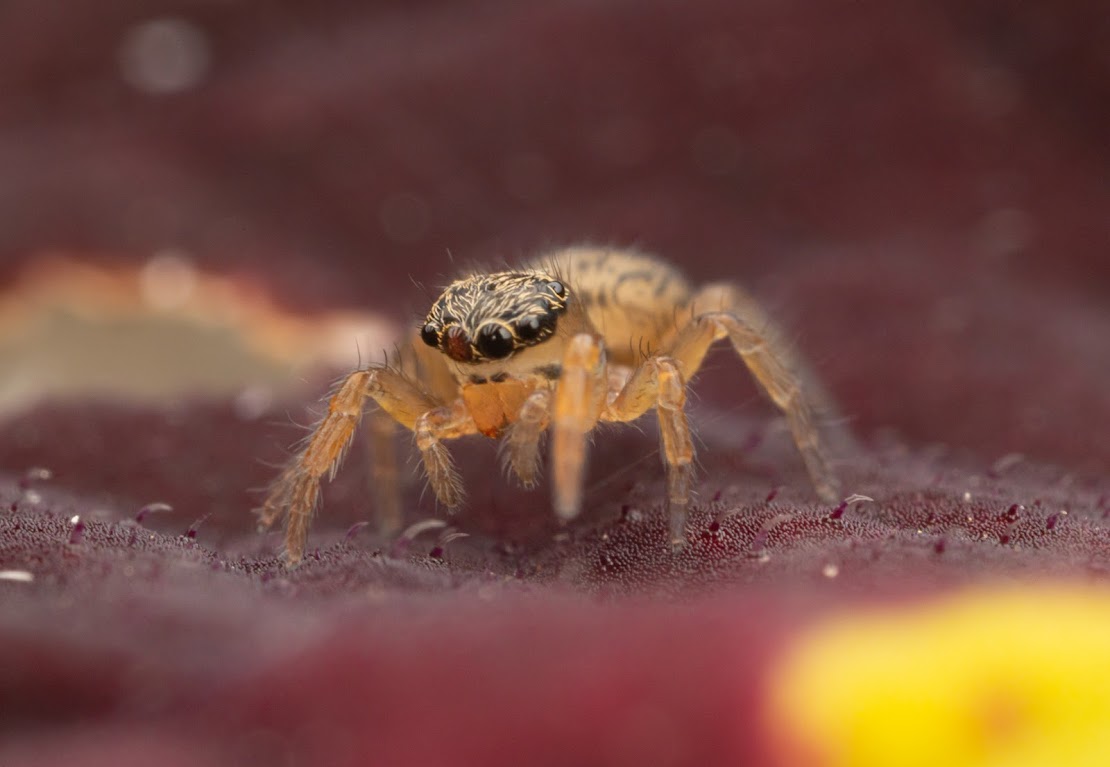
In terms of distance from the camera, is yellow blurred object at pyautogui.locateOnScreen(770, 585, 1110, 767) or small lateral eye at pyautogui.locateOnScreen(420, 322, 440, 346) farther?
small lateral eye at pyautogui.locateOnScreen(420, 322, 440, 346)

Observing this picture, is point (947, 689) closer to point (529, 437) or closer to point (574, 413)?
point (574, 413)

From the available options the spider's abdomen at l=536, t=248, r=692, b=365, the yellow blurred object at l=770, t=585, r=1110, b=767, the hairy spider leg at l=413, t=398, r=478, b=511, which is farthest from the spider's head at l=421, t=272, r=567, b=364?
the yellow blurred object at l=770, t=585, r=1110, b=767

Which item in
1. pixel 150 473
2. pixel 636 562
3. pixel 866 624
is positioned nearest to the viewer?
pixel 866 624

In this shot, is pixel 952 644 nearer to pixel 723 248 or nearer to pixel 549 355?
pixel 549 355

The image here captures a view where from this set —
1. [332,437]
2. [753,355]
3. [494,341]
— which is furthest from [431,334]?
[753,355]

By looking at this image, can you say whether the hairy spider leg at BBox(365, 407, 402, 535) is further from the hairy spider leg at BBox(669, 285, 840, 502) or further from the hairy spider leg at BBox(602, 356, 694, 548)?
the hairy spider leg at BBox(669, 285, 840, 502)

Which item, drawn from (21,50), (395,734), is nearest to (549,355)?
(395,734)

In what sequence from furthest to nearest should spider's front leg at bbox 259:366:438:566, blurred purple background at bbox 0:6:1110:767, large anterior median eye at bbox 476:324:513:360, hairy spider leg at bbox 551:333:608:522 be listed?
large anterior median eye at bbox 476:324:513:360, spider's front leg at bbox 259:366:438:566, hairy spider leg at bbox 551:333:608:522, blurred purple background at bbox 0:6:1110:767
